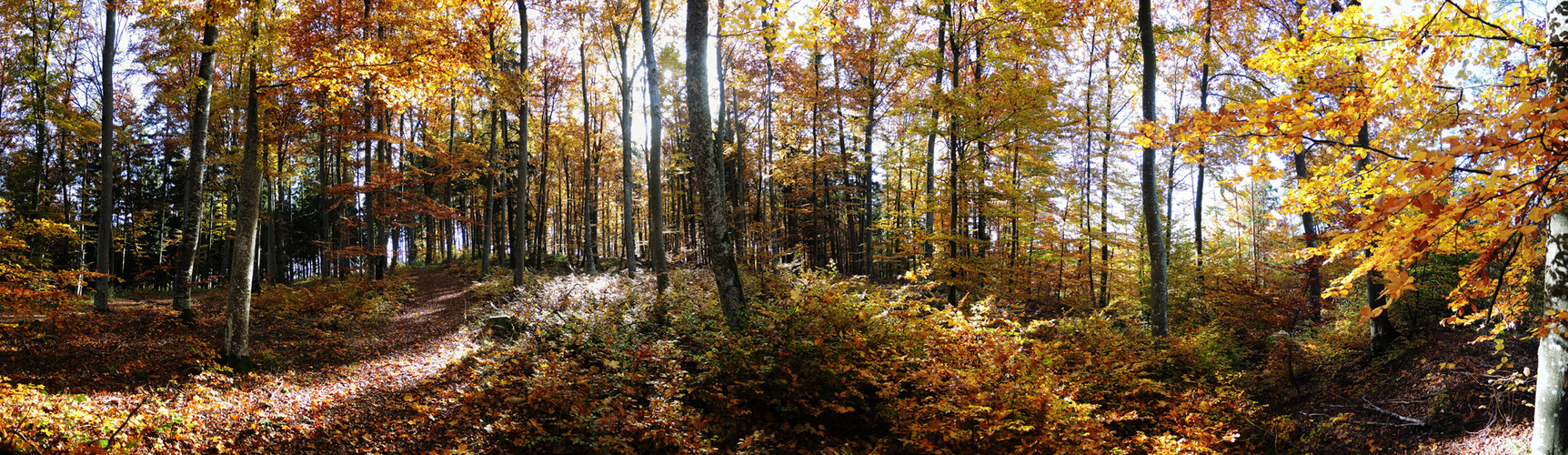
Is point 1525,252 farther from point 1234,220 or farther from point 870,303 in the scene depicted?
point 1234,220

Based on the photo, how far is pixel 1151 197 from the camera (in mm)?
9430

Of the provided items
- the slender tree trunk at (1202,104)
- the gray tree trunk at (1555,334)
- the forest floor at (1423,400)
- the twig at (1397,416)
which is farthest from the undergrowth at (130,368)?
the slender tree trunk at (1202,104)

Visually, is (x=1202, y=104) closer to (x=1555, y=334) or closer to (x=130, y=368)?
(x=1555, y=334)

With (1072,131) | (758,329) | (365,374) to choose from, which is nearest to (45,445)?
(365,374)

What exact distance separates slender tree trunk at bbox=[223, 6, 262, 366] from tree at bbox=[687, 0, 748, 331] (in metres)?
5.34

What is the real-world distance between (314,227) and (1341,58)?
4328 cm

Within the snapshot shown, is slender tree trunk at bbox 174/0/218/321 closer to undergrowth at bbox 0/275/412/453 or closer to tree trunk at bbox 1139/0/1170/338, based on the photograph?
undergrowth at bbox 0/275/412/453

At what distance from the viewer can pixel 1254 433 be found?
715 centimetres

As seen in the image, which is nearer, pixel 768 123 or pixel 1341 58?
pixel 1341 58

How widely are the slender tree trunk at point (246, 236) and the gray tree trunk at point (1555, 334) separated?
11.5 meters

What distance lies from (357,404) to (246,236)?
8.91 feet

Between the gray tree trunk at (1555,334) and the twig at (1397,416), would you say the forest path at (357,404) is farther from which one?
the twig at (1397,416)

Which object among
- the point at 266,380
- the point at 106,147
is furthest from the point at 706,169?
the point at 106,147

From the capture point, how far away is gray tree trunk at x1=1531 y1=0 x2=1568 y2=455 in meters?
3.20
